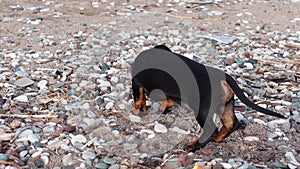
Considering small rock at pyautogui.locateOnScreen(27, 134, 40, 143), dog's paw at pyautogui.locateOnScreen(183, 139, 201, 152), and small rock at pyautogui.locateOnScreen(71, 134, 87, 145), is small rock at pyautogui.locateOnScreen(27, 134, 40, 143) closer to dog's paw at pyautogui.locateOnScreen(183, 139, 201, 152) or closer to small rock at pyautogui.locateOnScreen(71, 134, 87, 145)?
small rock at pyautogui.locateOnScreen(71, 134, 87, 145)

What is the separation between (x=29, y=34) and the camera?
5.94 m

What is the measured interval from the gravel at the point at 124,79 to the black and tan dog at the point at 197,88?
0.20 metres

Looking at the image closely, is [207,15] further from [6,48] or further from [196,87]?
[196,87]

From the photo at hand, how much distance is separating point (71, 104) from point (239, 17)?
3.78 meters

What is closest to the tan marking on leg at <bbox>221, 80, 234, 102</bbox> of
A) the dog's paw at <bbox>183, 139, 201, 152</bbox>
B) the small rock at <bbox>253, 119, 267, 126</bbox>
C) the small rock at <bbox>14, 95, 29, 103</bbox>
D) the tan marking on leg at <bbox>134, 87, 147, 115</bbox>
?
the dog's paw at <bbox>183, 139, 201, 152</bbox>

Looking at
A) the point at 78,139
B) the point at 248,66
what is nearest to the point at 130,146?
the point at 78,139

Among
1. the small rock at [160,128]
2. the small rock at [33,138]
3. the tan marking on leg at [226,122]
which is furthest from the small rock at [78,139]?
the tan marking on leg at [226,122]

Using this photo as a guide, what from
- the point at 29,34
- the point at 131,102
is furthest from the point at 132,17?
the point at 131,102

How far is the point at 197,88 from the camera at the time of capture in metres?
3.22

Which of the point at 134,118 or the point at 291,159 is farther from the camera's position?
the point at 134,118

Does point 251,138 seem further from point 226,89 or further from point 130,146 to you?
point 130,146

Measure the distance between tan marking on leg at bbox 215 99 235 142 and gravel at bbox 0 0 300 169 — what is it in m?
0.10

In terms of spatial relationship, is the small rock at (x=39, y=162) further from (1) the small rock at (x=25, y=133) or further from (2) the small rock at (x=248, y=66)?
(2) the small rock at (x=248, y=66)

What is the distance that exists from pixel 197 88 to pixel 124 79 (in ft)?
4.67
